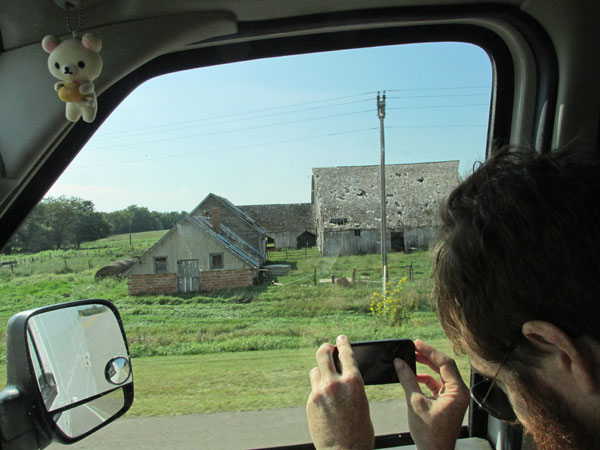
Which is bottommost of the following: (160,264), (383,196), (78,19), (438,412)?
(438,412)

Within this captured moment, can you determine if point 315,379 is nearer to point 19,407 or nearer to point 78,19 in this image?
point 19,407

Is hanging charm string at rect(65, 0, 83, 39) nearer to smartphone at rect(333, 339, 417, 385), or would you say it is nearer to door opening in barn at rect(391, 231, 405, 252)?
smartphone at rect(333, 339, 417, 385)

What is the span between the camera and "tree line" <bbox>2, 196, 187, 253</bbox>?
5.88 ft

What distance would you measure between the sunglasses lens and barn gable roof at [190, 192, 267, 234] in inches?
47.6

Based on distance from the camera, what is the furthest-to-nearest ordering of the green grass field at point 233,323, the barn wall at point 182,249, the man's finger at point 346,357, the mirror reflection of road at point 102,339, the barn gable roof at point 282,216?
the barn gable roof at point 282,216 < the barn wall at point 182,249 < the green grass field at point 233,323 < the mirror reflection of road at point 102,339 < the man's finger at point 346,357

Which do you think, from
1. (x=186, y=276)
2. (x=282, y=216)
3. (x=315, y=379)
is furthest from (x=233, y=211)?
(x=315, y=379)

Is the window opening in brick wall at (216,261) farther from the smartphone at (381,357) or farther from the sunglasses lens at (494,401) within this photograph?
the sunglasses lens at (494,401)

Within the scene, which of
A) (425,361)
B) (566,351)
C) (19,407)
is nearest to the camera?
(566,351)

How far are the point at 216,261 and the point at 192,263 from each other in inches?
4.5

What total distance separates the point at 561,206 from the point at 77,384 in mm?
1608

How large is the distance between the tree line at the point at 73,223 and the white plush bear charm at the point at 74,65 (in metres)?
0.62

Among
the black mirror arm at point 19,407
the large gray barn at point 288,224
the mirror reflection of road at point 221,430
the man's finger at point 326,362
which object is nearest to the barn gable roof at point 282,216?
the large gray barn at point 288,224

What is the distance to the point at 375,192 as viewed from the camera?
224 centimetres

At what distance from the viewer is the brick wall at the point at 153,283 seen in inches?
80.7
